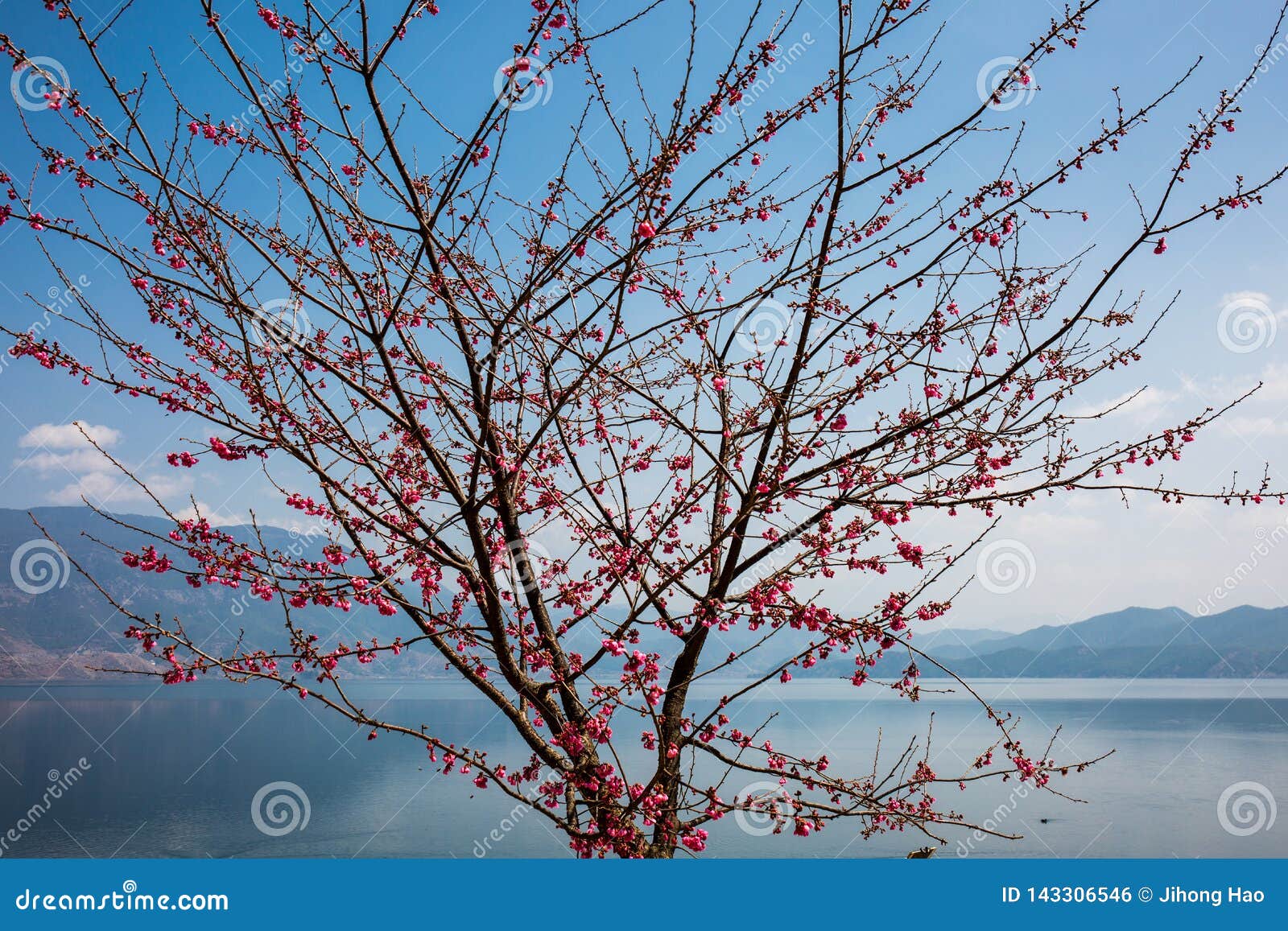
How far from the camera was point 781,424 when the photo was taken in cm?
408

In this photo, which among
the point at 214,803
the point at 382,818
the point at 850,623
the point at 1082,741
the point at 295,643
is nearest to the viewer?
the point at 295,643

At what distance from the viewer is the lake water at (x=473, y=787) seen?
142 feet

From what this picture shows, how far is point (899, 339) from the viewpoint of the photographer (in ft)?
13.8

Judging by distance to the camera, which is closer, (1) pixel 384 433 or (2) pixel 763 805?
(2) pixel 763 805

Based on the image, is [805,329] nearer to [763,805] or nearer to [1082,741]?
[763,805]

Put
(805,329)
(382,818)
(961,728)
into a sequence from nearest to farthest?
(805,329), (382,818), (961,728)

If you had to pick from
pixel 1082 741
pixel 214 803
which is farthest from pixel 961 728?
pixel 214 803

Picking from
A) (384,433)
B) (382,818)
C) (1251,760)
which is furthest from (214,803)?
(1251,760)

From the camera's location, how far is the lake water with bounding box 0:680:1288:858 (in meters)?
43.2

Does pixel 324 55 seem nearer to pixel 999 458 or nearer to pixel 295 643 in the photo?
pixel 295 643

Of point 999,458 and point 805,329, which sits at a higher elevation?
point 805,329

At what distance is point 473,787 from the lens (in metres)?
38.5

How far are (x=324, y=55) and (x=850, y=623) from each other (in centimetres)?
338

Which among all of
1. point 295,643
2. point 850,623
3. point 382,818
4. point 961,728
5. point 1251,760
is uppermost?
point 961,728
